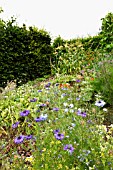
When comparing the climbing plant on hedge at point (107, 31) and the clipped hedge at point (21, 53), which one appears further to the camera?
the climbing plant on hedge at point (107, 31)

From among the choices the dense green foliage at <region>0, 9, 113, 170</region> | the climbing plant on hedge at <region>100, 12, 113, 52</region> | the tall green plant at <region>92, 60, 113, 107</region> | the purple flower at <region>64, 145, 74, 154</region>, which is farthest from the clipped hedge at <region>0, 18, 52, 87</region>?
the purple flower at <region>64, 145, 74, 154</region>

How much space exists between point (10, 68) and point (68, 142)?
26.7ft

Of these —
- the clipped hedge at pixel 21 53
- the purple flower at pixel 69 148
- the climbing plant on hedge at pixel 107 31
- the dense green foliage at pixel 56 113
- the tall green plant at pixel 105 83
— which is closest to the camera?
the purple flower at pixel 69 148

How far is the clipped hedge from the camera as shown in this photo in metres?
11.7

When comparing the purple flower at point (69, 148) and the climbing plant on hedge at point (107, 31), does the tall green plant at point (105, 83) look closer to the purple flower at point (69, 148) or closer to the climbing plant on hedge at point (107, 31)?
the purple flower at point (69, 148)

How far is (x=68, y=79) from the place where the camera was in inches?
358

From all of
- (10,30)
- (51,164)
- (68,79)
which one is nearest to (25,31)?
(10,30)

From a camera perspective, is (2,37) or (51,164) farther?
(2,37)

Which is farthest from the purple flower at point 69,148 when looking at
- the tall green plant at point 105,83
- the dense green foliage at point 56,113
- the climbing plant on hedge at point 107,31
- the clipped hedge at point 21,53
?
the climbing plant on hedge at point 107,31

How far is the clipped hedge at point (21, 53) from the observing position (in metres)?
11.7

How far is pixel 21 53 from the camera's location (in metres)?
12.0

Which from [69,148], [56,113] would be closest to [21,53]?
[56,113]

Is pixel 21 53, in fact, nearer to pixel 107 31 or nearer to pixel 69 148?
pixel 107 31

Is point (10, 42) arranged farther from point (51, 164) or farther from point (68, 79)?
point (51, 164)
